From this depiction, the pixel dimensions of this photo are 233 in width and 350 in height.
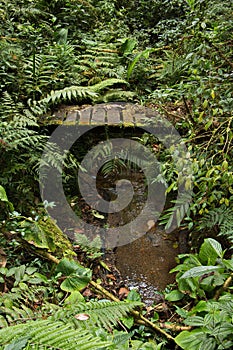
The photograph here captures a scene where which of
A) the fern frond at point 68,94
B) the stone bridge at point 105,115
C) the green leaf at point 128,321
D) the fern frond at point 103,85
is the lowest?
the green leaf at point 128,321

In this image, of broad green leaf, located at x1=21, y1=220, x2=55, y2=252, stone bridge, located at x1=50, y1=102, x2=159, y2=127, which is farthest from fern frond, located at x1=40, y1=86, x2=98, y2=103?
broad green leaf, located at x1=21, y1=220, x2=55, y2=252

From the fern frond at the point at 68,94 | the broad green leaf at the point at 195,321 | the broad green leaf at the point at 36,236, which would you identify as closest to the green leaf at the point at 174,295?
the broad green leaf at the point at 195,321

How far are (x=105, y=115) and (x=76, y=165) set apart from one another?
1.88 feet

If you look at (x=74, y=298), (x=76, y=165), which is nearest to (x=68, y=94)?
(x=76, y=165)

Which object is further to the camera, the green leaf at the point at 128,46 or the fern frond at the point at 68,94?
the green leaf at the point at 128,46

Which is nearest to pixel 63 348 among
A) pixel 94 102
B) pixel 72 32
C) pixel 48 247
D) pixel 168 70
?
pixel 48 247

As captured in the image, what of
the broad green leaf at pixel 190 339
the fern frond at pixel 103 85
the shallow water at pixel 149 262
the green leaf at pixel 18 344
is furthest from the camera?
the fern frond at pixel 103 85

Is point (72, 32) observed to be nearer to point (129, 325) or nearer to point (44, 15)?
point (44, 15)

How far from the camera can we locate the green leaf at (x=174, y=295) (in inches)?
82.2

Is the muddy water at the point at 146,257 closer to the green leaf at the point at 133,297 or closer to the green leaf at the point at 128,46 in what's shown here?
the green leaf at the point at 133,297

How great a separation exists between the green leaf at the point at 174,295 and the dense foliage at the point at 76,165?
0.4 inches

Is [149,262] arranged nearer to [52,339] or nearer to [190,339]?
[190,339]

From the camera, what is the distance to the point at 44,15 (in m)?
3.94

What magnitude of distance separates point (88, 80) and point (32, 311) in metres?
2.49
